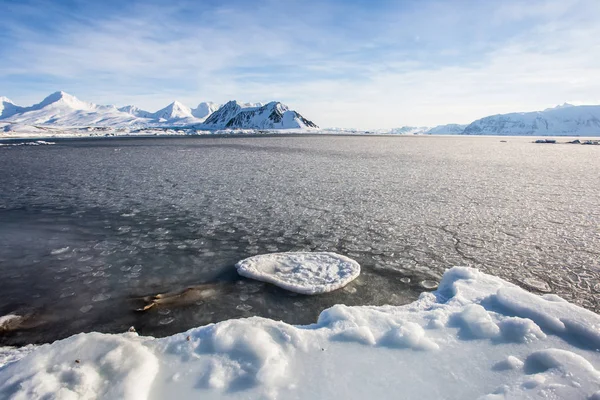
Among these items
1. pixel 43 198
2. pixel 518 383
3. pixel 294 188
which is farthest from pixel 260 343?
pixel 43 198

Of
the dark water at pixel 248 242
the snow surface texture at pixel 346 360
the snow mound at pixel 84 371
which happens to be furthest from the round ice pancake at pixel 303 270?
the snow mound at pixel 84 371

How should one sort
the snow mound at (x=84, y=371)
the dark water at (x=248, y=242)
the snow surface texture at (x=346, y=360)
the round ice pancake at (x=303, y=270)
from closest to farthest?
the snow mound at (x=84, y=371)
the snow surface texture at (x=346, y=360)
the dark water at (x=248, y=242)
the round ice pancake at (x=303, y=270)

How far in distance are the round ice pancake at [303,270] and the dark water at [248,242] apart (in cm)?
28

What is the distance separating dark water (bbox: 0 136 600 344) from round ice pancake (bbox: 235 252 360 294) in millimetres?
277

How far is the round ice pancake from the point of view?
285 inches

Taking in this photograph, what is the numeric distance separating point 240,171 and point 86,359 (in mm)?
22152

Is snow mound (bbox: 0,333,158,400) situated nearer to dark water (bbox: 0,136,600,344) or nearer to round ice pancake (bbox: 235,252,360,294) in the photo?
dark water (bbox: 0,136,600,344)

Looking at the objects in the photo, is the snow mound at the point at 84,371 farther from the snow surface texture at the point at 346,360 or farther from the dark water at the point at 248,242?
the dark water at the point at 248,242

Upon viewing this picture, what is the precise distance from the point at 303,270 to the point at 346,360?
3.54 m

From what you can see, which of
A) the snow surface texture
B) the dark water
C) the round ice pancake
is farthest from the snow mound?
the round ice pancake

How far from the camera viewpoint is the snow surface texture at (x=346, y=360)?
3.82 metres

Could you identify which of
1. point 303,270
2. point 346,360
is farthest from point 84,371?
point 303,270

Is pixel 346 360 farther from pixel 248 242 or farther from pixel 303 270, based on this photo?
pixel 248 242

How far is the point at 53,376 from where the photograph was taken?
12.6 ft
